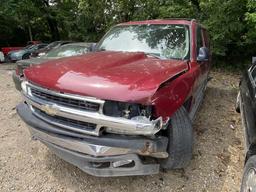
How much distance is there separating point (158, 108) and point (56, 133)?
1.12m

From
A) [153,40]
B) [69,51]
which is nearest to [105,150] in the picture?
[153,40]

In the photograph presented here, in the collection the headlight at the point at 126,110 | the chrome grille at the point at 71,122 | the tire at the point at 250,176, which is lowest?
the tire at the point at 250,176

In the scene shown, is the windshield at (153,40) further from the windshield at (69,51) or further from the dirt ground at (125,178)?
the windshield at (69,51)

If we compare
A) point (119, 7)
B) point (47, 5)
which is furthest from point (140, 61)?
point (47, 5)

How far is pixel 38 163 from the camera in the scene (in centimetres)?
378

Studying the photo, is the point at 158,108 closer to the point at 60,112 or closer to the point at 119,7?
the point at 60,112

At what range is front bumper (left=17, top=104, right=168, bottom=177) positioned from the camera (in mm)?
2734

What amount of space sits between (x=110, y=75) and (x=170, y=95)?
662 mm

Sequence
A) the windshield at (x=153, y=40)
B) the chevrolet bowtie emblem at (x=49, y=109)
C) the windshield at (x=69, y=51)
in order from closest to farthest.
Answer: the chevrolet bowtie emblem at (x=49, y=109) → the windshield at (x=153, y=40) → the windshield at (x=69, y=51)

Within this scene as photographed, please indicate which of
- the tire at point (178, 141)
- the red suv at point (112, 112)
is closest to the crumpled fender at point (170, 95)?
the red suv at point (112, 112)

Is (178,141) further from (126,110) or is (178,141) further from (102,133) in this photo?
(102,133)

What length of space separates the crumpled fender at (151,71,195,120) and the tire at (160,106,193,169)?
8.0 inches

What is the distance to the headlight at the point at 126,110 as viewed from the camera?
8.93 feet

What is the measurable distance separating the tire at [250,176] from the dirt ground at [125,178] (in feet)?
1.88
